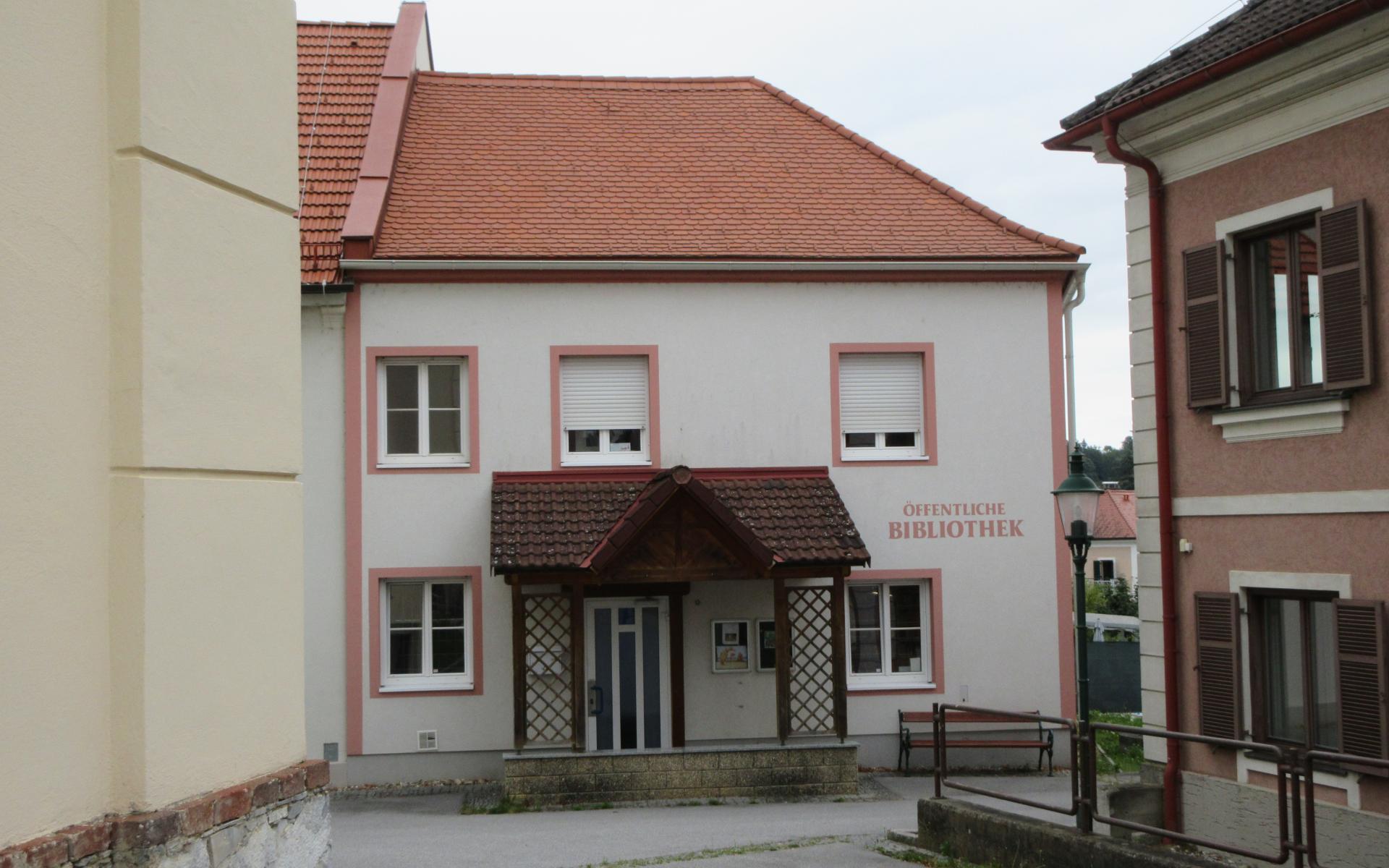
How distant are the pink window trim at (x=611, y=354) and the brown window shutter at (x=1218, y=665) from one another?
8645mm

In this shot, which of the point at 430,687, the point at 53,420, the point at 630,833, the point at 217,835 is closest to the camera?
the point at 53,420

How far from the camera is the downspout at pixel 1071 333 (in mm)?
19344

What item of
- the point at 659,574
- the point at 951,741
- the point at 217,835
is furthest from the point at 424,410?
the point at 217,835

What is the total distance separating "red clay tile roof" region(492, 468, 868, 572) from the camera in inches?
664

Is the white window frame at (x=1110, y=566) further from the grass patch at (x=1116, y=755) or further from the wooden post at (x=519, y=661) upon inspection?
the wooden post at (x=519, y=661)

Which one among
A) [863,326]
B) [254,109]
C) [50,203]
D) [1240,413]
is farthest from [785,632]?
[50,203]

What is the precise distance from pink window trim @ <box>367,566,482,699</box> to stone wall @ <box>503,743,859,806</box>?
1.70 meters

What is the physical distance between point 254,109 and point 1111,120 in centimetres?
760

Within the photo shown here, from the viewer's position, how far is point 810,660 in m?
18.5

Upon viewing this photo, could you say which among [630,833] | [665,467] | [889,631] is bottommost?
[630,833]

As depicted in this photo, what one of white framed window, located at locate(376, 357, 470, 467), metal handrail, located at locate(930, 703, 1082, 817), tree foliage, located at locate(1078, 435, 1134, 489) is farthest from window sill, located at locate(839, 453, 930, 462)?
tree foliage, located at locate(1078, 435, 1134, 489)

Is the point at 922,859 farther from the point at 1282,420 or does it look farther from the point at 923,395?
the point at 923,395

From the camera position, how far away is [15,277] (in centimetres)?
545

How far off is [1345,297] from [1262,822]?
4060 millimetres
